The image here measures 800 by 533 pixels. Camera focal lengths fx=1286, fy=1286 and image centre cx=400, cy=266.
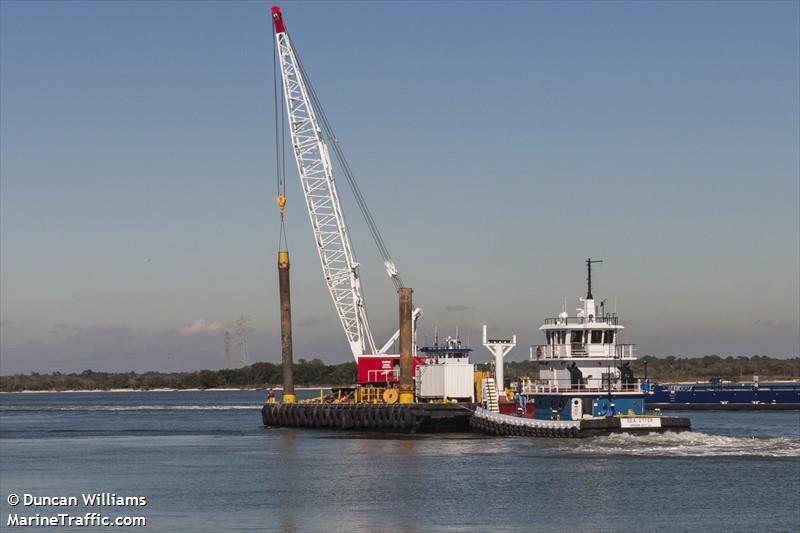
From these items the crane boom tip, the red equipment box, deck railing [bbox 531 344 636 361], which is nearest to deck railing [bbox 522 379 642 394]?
deck railing [bbox 531 344 636 361]

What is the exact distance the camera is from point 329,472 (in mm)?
58156

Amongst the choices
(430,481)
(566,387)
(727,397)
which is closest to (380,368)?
(566,387)

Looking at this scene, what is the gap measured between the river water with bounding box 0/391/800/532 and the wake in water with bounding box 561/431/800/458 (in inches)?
4.0

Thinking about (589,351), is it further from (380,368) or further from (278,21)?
(278,21)

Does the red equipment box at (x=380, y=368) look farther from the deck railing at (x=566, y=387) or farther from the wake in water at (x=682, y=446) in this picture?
the wake in water at (x=682, y=446)

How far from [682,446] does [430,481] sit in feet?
55.7

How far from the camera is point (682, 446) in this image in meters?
64.4

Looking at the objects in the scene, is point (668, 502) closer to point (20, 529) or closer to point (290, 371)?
point (20, 529)

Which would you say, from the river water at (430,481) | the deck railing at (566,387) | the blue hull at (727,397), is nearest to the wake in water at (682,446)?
the river water at (430,481)

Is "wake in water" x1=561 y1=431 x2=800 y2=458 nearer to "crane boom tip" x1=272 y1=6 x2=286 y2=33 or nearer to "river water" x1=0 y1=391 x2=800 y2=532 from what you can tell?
"river water" x1=0 y1=391 x2=800 y2=532

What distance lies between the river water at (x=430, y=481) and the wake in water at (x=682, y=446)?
10 centimetres

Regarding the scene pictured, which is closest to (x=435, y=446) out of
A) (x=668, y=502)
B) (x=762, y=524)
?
(x=668, y=502)

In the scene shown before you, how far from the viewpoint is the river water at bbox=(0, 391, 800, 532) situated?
42.6 metres

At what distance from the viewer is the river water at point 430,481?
140ft
